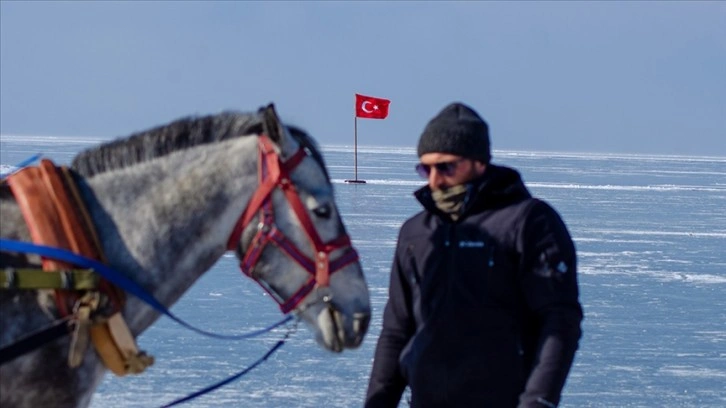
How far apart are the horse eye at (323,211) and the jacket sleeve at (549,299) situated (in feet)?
1.61

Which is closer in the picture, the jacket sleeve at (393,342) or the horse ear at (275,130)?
the horse ear at (275,130)

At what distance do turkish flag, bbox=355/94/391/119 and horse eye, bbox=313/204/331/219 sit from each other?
20720 millimetres

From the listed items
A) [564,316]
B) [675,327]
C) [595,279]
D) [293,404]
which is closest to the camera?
→ [564,316]

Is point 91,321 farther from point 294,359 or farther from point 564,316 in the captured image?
point 294,359

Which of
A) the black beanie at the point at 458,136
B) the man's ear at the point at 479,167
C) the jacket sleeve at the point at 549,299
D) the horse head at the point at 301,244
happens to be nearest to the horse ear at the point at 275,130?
the horse head at the point at 301,244

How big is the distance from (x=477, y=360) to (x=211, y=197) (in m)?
0.79

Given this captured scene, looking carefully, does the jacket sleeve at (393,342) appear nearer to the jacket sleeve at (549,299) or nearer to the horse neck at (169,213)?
the jacket sleeve at (549,299)

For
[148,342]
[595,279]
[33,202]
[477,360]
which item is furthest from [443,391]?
[595,279]

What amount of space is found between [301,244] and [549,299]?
63 centimetres

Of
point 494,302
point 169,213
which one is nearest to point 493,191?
point 494,302

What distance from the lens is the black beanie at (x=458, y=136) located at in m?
2.99

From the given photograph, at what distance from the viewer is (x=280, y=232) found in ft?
9.50

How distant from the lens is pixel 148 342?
305 inches

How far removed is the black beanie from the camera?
2990 mm
